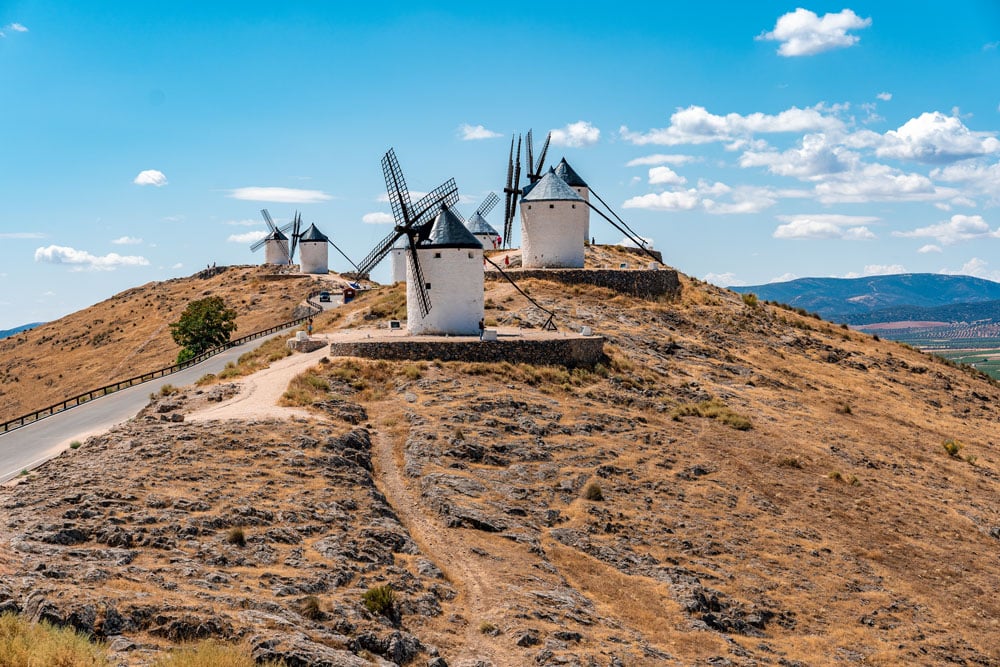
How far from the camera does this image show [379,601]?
17.0 meters

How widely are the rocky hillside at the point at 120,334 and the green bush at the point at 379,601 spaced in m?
58.5

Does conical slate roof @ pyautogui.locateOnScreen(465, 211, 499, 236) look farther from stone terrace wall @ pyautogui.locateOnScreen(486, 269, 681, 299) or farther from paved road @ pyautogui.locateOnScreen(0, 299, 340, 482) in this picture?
paved road @ pyautogui.locateOnScreen(0, 299, 340, 482)

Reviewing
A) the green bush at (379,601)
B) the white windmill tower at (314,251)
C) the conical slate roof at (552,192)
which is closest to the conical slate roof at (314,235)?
the white windmill tower at (314,251)

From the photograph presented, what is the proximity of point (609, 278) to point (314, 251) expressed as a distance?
182 feet

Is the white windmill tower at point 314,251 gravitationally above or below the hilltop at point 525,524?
above

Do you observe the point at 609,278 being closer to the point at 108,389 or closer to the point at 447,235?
the point at 447,235

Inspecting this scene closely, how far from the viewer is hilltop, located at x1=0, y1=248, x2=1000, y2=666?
53.6ft

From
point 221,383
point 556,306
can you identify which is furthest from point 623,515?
point 556,306

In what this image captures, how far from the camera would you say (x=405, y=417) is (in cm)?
3023

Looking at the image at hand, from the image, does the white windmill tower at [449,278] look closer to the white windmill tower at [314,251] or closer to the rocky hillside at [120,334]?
the rocky hillside at [120,334]

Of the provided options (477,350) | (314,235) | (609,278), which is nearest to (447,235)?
(477,350)

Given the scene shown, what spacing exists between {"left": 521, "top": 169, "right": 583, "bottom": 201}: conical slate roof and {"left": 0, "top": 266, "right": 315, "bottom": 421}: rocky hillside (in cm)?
3512

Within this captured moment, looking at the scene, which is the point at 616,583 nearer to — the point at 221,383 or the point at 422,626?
the point at 422,626

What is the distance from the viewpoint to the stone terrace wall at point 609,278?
5003 cm
